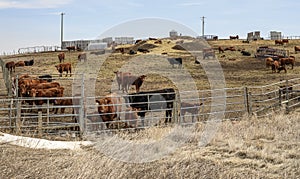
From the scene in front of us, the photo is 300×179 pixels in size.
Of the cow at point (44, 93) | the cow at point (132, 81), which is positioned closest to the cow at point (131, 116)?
the cow at point (44, 93)

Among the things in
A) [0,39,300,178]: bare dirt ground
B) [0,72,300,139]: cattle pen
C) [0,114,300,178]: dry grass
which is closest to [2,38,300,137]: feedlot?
[0,72,300,139]: cattle pen

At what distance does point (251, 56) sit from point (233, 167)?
1560 inches

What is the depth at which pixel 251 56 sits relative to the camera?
45875mm

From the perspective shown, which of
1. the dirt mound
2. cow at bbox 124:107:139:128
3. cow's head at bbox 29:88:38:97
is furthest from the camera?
the dirt mound

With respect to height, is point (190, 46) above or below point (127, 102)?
above

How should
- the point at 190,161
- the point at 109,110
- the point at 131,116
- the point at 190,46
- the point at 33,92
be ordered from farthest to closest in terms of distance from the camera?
the point at 190,46 < the point at 33,92 < the point at 109,110 < the point at 131,116 < the point at 190,161

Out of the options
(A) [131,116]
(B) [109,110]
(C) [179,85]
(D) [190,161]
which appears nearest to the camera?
(D) [190,161]

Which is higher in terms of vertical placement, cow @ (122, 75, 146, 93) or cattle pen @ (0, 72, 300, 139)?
cow @ (122, 75, 146, 93)

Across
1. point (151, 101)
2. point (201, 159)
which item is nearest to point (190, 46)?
point (151, 101)

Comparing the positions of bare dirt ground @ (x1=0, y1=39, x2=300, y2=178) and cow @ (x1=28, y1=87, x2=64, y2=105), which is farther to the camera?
cow @ (x1=28, y1=87, x2=64, y2=105)

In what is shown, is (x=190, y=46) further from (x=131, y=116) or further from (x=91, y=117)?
(x=91, y=117)

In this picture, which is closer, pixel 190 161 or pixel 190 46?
pixel 190 161

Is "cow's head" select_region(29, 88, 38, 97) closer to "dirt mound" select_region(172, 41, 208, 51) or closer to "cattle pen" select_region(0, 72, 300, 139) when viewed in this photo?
"cattle pen" select_region(0, 72, 300, 139)

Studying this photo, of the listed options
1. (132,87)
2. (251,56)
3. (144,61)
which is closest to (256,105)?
(132,87)
